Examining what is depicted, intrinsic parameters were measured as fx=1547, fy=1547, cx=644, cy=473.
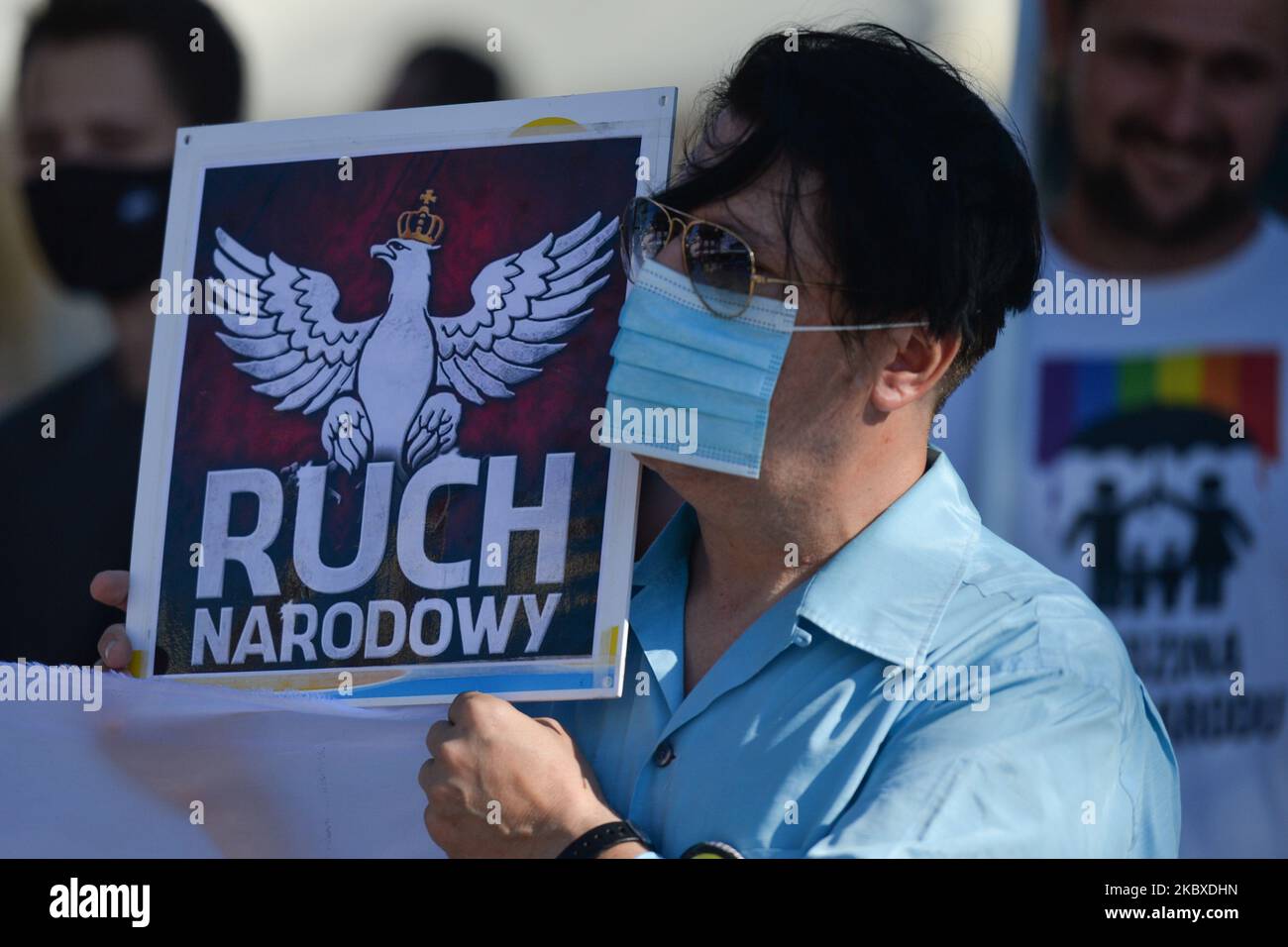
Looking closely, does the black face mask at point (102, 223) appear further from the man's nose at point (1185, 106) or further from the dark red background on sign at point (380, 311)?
the man's nose at point (1185, 106)

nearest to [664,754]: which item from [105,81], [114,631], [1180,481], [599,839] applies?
[599,839]

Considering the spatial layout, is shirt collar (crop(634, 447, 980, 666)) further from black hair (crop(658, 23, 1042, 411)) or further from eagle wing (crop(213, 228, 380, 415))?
eagle wing (crop(213, 228, 380, 415))

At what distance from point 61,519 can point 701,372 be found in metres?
2.45

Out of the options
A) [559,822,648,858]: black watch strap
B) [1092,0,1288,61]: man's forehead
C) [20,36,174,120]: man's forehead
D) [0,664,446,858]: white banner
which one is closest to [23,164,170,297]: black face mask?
[20,36,174,120]: man's forehead

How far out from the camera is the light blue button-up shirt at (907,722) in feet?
6.01

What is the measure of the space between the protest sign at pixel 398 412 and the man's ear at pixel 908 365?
38 centimetres

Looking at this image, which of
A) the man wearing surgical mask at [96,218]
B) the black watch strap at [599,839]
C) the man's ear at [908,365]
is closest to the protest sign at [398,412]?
the black watch strap at [599,839]

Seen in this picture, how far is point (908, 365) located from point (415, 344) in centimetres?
76

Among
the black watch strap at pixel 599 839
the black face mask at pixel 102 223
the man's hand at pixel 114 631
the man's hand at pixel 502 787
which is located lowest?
the black watch strap at pixel 599 839

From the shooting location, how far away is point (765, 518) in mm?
2203

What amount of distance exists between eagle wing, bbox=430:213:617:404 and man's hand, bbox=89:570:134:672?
0.65 metres

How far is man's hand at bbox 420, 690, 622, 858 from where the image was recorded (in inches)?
78.7
